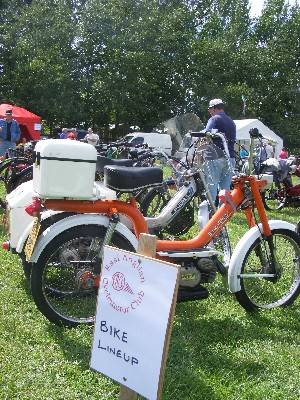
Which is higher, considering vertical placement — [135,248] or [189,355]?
[135,248]

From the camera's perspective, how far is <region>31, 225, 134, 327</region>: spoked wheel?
318 cm

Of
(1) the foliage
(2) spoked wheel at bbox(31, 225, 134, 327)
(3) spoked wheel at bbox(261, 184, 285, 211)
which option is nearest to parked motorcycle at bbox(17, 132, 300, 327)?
(2) spoked wheel at bbox(31, 225, 134, 327)

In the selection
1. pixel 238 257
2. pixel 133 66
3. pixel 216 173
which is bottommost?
pixel 238 257

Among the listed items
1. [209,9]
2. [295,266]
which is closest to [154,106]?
[209,9]


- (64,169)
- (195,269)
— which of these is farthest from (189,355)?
(64,169)

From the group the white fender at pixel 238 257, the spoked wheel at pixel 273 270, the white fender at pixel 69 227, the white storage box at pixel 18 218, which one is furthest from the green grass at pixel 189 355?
the white fender at pixel 69 227

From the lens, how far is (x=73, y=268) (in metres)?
3.35

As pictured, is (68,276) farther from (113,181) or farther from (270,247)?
(270,247)

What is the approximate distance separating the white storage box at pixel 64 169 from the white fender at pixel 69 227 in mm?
146

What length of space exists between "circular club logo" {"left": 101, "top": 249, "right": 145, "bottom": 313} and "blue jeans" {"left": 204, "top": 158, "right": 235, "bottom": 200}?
7.86 feet

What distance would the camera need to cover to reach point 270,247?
372 cm

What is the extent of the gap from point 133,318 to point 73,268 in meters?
1.43

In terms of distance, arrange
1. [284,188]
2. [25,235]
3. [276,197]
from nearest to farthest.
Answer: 1. [25,235]
2. [284,188]
3. [276,197]

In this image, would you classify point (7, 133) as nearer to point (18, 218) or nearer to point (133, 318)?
point (18, 218)
